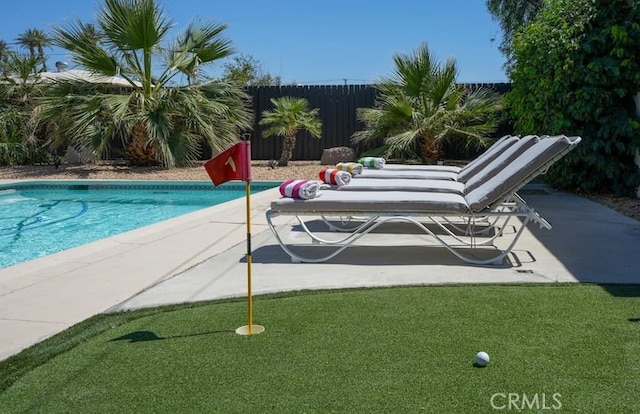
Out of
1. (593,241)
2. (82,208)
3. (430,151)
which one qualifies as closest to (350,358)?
(593,241)

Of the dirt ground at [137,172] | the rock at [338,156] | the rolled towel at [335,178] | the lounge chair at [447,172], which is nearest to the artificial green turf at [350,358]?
the rolled towel at [335,178]

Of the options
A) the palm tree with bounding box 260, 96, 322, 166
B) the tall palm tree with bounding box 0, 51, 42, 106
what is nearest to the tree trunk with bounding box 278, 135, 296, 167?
the palm tree with bounding box 260, 96, 322, 166

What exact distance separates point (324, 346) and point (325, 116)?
1254cm

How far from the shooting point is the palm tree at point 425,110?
37.1 ft

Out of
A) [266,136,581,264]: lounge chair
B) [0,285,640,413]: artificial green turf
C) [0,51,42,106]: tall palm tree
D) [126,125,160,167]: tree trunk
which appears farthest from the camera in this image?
[0,51,42,106]: tall palm tree

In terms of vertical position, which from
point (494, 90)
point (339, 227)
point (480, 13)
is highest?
point (480, 13)

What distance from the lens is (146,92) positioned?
13031 mm

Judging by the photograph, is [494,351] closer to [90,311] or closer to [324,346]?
[324,346]

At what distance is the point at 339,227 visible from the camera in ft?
21.6

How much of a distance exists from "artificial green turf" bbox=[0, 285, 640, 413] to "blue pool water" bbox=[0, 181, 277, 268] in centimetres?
396

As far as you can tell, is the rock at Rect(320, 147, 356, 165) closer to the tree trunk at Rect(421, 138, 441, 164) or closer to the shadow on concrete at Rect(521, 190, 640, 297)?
the tree trunk at Rect(421, 138, 441, 164)

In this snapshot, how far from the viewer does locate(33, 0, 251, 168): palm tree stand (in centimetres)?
1226

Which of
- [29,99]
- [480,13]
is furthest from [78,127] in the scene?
[480,13]

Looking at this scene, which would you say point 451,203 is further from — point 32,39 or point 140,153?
point 32,39
